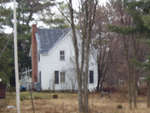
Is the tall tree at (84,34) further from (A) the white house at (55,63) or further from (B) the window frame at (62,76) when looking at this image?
(B) the window frame at (62,76)

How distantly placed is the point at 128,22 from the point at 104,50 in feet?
50.2

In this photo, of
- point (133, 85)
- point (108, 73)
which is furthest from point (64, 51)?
point (133, 85)

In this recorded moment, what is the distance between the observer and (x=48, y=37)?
104 feet

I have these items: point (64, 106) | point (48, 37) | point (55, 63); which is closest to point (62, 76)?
point (55, 63)

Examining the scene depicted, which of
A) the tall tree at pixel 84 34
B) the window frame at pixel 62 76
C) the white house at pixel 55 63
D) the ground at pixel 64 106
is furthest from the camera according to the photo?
the window frame at pixel 62 76

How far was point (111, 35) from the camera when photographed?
2898 cm

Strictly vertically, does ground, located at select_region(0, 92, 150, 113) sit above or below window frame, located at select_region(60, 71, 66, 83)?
below

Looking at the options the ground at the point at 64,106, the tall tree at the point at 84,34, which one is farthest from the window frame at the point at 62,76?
the tall tree at the point at 84,34

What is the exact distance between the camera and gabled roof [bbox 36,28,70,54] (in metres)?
30.4

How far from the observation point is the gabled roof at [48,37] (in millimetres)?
30438

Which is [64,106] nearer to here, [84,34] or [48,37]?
[84,34]

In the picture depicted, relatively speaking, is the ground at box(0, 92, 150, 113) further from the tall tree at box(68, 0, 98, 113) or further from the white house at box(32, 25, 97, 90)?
the white house at box(32, 25, 97, 90)

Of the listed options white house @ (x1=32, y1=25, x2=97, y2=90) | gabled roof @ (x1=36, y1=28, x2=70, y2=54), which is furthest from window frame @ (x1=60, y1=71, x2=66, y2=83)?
gabled roof @ (x1=36, y1=28, x2=70, y2=54)

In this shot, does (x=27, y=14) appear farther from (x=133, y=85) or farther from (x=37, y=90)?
(x=133, y=85)
